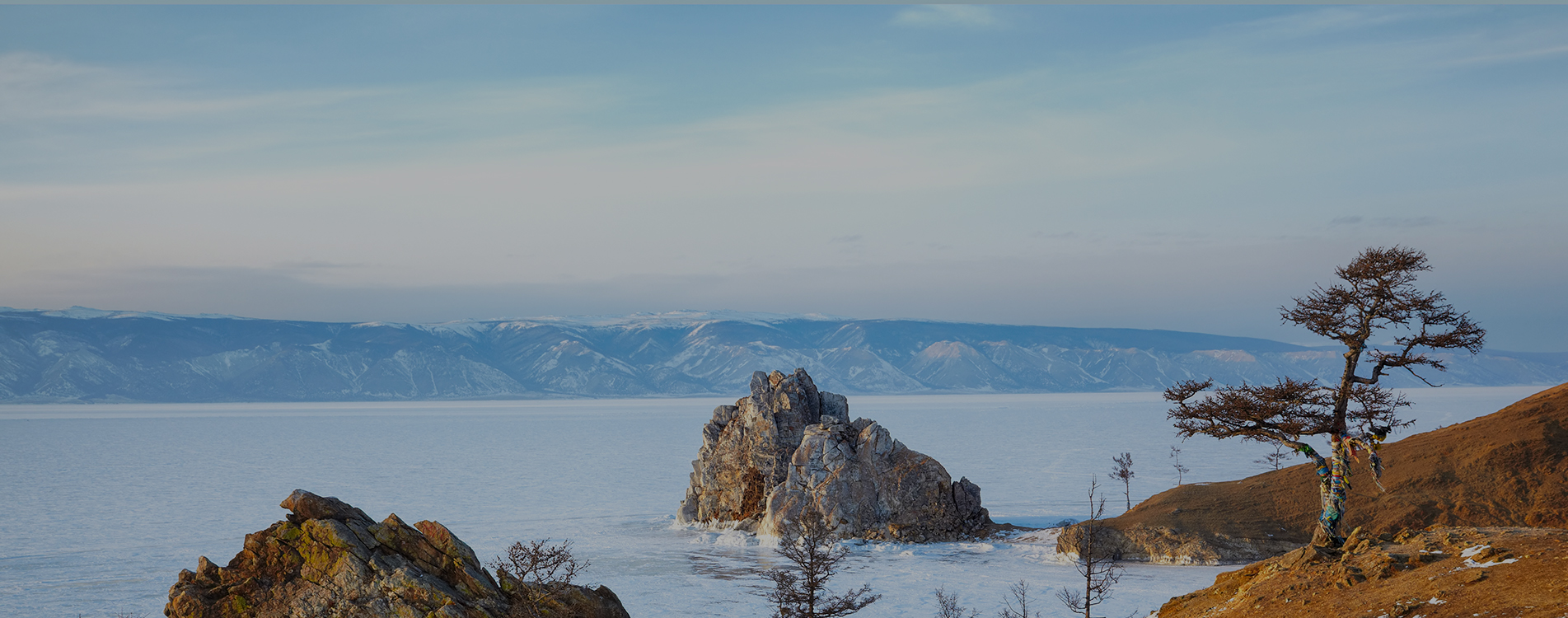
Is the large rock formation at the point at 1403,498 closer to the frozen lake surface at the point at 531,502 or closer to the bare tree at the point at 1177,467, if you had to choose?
the frozen lake surface at the point at 531,502

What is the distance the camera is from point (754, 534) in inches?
1999

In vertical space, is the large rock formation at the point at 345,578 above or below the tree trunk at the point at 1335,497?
below

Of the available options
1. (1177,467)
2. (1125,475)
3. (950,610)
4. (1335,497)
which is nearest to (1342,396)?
(1335,497)

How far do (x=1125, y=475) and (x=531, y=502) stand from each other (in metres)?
34.9

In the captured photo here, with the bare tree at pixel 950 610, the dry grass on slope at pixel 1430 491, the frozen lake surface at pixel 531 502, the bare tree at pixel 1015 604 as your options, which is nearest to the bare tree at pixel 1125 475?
the frozen lake surface at pixel 531 502

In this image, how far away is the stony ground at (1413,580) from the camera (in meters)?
14.5

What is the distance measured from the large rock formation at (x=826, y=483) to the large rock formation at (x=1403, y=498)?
8101 mm

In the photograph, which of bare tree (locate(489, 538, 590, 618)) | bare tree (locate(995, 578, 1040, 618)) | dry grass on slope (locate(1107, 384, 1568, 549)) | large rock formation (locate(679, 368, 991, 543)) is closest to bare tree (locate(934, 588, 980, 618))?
bare tree (locate(995, 578, 1040, 618))

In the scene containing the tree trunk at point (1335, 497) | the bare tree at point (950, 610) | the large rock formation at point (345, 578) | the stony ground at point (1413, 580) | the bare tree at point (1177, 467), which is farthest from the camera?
the bare tree at point (1177, 467)

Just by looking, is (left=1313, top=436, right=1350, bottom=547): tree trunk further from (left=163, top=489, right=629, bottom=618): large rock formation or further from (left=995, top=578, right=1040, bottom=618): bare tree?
(left=163, top=489, right=629, bottom=618): large rock formation

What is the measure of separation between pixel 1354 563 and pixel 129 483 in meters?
84.6

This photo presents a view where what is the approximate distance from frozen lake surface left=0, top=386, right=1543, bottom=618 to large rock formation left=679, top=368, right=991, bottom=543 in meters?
2.27

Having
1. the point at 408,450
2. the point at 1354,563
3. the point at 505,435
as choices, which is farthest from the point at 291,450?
the point at 1354,563

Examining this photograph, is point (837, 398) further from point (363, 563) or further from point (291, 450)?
point (291, 450)
